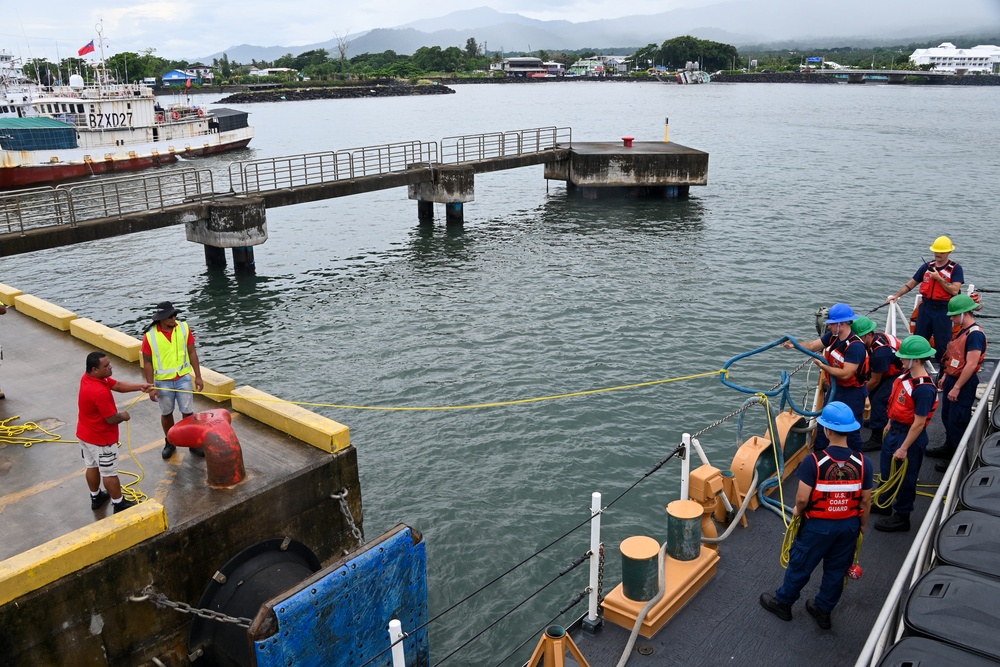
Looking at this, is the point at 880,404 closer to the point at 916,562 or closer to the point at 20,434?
the point at 916,562

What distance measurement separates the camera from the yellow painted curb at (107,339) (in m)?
10.9

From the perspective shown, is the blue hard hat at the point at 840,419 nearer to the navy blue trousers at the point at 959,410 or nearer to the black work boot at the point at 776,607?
the black work boot at the point at 776,607

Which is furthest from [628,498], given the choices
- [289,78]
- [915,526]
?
[289,78]

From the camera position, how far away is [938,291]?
35.5ft

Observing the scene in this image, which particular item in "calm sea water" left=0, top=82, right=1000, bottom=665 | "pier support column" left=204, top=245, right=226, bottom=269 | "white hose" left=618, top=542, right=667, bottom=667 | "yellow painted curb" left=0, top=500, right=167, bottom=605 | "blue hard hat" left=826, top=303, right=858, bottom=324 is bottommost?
"calm sea water" left=0, top=82, right=1000, bottom=665

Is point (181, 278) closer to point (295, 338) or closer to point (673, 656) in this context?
point (295, 338)

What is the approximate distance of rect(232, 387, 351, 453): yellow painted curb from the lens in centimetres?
→ 849

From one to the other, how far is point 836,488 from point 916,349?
7.17 ft

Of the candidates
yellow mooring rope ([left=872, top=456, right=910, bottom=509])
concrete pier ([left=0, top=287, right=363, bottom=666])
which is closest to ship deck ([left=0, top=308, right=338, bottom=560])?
concrete pier ([left=0, top=287, right=363, bottom=666])

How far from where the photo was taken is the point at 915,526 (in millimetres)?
8102

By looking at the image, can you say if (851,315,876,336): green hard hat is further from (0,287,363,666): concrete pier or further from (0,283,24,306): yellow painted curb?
(0,283,24,306): yellow painted curb

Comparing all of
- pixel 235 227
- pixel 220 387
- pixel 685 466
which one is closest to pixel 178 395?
pixel 220 387

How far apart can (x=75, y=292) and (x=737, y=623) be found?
74.6 ft

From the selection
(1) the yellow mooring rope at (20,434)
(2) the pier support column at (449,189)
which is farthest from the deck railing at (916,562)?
(2) the pier support column at (449,189)
